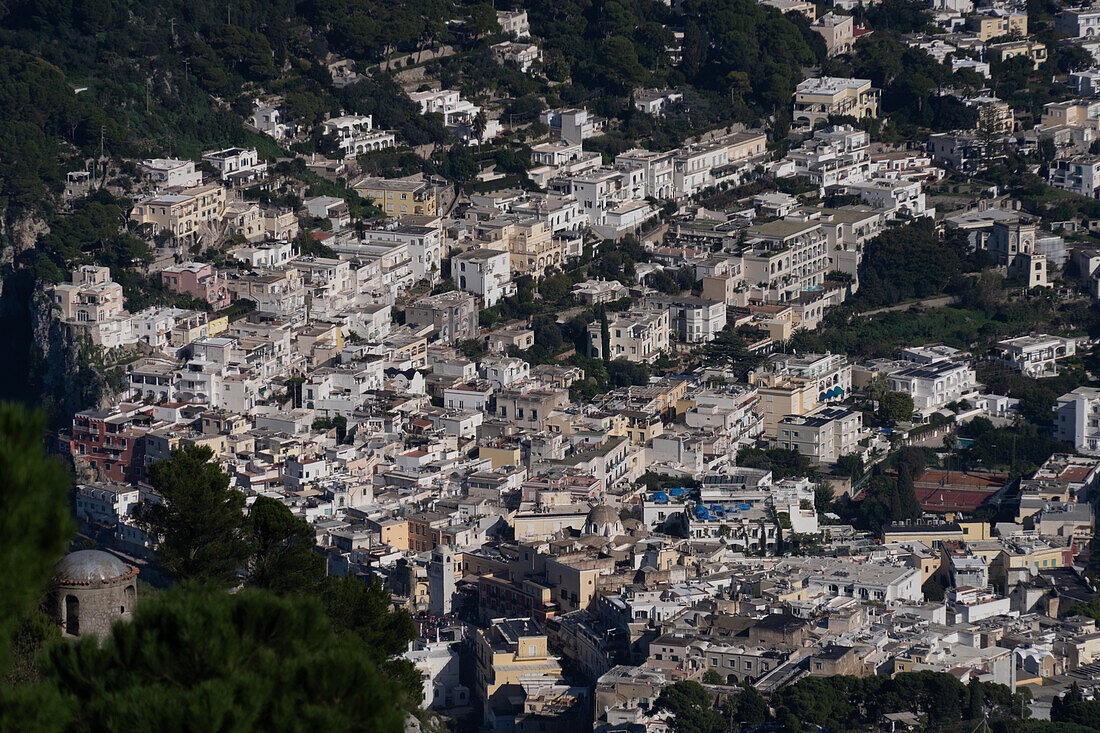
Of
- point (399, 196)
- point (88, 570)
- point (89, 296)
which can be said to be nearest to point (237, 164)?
point (399, 196)

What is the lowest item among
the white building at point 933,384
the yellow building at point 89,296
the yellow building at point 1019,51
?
the white building at point 933,384

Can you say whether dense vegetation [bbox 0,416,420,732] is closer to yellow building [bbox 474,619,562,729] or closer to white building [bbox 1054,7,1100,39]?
yellow building [bbox 474,619,562,729]

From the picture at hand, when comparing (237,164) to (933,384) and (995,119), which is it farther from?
(995,119)

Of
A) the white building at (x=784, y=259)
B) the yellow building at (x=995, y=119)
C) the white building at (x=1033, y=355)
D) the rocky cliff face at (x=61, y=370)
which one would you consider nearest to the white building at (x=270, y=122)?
the rocky cliff face at (x=61, y=370)

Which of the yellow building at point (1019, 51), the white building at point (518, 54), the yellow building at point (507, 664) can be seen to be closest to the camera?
the yellow building at point (507, 664)

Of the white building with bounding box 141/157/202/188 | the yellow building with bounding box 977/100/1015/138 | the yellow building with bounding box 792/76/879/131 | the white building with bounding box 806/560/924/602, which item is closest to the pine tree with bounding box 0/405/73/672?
the white building with bounding box 806/560/924/602

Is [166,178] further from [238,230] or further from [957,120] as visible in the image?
[957,120]

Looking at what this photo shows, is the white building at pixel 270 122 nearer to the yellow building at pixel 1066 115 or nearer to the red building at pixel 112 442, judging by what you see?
the red building at pixel 112 442
